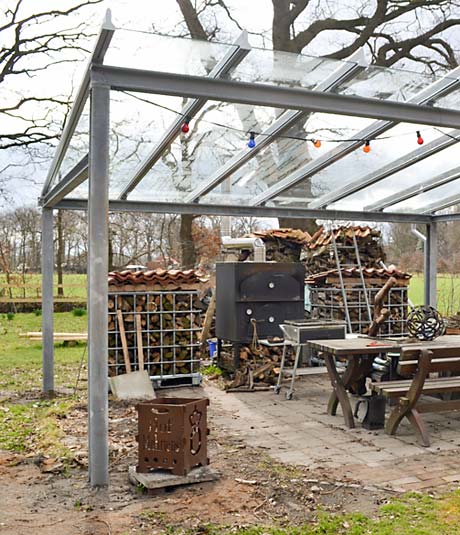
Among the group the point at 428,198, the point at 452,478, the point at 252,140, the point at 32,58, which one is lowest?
the point at 452,478

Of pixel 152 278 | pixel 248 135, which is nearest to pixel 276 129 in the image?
pixel 248 135

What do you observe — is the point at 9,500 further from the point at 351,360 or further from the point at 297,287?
the point at 297,287

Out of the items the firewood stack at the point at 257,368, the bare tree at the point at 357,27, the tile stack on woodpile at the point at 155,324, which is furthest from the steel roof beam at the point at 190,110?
the bare tree at the point at 357,27

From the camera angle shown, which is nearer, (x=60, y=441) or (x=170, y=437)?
(x=170, y=437)

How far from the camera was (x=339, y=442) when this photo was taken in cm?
526

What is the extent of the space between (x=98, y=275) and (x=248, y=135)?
2449 millimetres

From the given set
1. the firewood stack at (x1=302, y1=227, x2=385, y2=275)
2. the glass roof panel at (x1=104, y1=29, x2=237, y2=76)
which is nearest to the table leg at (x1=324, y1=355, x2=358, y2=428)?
the glass roof panel at (x1=104, y1=29, x2=237, y2=76)

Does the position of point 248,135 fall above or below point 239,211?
above

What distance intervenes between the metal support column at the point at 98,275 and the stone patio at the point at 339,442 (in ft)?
4.83

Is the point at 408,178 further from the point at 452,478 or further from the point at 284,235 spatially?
the point at 452,478

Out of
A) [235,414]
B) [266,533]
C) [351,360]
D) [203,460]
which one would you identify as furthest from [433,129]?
[266,533]

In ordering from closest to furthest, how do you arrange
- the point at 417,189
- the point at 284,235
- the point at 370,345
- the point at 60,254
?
1. the point at 370,345
2. the point at 417,189
3. the point at 284,235
4. the point at 60,254

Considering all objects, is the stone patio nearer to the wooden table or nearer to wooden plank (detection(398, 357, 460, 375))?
the wooden table

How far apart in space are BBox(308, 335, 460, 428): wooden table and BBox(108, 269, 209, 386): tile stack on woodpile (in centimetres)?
223
